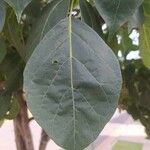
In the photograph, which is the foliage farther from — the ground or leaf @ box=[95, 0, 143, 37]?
the ground

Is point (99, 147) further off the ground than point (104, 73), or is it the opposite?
point (104, 73)

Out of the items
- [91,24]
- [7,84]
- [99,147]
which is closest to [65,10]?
[91,24]

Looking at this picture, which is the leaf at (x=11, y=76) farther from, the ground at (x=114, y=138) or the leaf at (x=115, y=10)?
the ground at (x=114, y=138)

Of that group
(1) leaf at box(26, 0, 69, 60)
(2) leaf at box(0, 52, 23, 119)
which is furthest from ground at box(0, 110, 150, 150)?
(1) leaf at box(26, 0, 69, 60)

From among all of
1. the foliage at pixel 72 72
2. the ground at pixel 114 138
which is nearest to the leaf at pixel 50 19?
the foliage at pixel 72 72

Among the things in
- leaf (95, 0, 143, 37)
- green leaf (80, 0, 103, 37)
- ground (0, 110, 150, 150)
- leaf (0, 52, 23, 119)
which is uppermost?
leaf (95, 0, 143, 37)

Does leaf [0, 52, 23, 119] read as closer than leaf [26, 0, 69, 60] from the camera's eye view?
No

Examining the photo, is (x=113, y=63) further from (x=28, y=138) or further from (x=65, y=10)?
(x=28, y=138)
